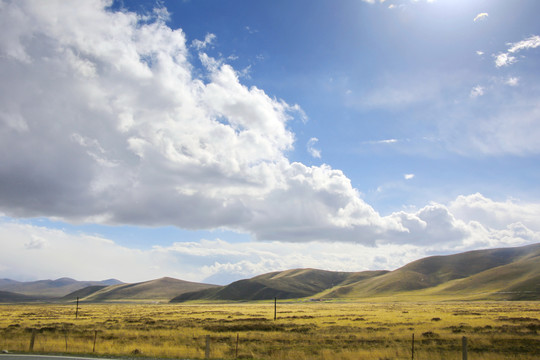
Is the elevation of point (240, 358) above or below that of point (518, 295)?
above

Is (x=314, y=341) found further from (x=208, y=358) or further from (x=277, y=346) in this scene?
(x=208, y=358)

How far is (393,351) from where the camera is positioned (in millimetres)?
24469

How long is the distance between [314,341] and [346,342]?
2688 mm

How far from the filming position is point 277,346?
28.1 m

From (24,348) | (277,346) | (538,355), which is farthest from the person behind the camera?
(277,346)

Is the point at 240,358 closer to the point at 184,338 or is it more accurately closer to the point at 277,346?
the point at 277,346

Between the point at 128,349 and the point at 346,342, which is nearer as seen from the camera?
the point at 128,349

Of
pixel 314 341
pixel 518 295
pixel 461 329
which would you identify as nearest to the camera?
pixel 314 341

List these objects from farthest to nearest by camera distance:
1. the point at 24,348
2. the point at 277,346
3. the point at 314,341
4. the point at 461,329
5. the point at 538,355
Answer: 1. the point at 461,329
2. the point at 314,341
3. the point at 277,346
4. the point at 24,348
5. the point at 538,355

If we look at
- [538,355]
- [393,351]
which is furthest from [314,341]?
[538,355]

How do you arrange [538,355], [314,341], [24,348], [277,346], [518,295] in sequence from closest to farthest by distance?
[538,355] → [24,348] → [277,346] → [314,341] → [518,295]

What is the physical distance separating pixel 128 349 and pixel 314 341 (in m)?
14.6

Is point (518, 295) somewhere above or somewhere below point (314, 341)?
below

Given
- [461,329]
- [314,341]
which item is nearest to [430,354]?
[314,341]
